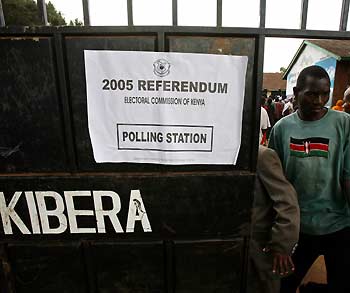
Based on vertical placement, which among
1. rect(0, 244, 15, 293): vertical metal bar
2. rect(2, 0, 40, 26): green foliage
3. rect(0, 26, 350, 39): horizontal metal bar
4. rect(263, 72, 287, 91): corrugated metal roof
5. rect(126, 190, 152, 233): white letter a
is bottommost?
rect(263, 72, 287, 91): corrugated metal roof

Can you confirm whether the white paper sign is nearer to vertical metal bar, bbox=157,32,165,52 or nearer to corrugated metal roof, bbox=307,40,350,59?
vertical metal bar, bbox=157,32,165,52

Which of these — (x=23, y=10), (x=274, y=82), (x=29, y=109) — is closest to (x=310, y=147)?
(x=29, y=109)

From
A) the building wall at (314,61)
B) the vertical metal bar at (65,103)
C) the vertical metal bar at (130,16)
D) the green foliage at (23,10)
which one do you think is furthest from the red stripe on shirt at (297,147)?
the building wall at (314,61)

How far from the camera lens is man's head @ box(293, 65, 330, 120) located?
1.61m

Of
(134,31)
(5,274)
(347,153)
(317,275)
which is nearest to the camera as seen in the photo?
(134,31)

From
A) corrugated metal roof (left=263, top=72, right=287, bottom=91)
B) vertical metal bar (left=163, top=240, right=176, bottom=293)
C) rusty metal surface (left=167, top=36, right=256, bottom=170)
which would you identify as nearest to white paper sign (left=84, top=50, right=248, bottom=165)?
rusty metal surface (left=167, top=36, right=256, bottom=170)

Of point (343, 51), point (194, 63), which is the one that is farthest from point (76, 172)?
point (343, 51)

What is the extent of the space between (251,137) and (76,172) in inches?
36.2

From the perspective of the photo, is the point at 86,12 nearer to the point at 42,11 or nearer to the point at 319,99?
the point at 42,11

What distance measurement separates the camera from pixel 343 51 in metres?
10.1

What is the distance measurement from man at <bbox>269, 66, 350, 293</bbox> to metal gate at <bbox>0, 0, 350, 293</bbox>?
1.36ft

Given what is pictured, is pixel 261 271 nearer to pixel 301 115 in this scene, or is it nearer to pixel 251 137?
pixel 251 137

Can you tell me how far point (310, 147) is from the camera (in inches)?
63.5

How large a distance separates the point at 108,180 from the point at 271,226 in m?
0.96
